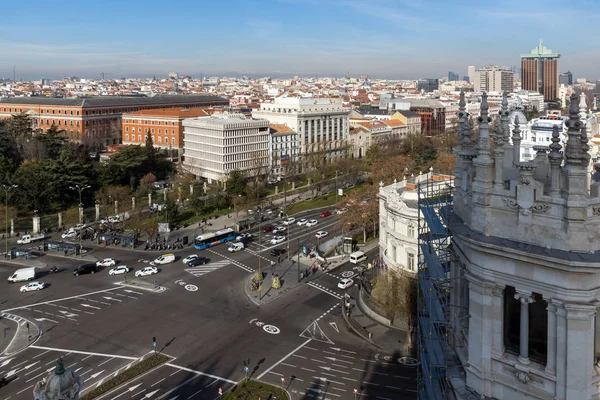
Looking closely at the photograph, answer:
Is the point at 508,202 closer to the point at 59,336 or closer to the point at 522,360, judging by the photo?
the point at 522,360

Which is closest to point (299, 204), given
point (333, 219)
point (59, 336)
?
point (333, 219)

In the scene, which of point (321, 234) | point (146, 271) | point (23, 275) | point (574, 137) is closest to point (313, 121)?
point (321, 234)

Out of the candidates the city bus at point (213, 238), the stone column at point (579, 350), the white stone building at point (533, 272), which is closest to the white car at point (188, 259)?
the city bus at point (213, 238)

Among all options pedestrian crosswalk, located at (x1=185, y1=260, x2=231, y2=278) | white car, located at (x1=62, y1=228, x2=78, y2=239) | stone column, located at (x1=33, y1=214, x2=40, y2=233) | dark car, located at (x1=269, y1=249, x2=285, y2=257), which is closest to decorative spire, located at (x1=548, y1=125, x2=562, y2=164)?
pedestrian crosswalk, located at (x1=185, y1=260, x2=231, y2=278)

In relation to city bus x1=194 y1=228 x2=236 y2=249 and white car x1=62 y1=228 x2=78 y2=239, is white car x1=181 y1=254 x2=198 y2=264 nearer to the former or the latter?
city bus x1=194 y1=228 x2=236 y2=249

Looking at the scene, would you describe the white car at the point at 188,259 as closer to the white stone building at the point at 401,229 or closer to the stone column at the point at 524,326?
the white stone building at the point at 401,229
